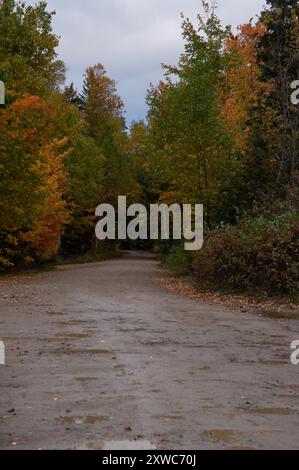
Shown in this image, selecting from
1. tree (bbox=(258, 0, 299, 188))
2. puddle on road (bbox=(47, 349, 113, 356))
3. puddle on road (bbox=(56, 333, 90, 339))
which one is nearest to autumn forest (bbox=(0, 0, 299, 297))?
tree (bbox=(258, 0, 299, 188))

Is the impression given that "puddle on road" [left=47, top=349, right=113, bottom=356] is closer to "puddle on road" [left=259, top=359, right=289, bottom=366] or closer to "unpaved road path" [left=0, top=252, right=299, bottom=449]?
"unpaved road path" [left=0, top=252, right=299, bottom=449]

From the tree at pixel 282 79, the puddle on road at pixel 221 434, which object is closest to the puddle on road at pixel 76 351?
the puddle on road at pixel 221 434

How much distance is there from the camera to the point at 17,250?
1320 inches

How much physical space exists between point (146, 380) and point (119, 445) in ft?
8.62

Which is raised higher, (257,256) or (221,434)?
(257,256)

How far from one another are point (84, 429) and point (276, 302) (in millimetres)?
11715

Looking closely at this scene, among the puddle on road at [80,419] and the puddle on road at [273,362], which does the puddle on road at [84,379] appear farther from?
the puddle on road at [273,362]

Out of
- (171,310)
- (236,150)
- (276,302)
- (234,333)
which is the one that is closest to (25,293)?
(171,310)

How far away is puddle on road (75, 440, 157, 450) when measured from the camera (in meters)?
5.30

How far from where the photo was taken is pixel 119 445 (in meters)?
5.39

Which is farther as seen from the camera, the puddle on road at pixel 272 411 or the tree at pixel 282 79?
the tree at pixel 282 79

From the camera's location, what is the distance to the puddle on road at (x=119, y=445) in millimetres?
5305

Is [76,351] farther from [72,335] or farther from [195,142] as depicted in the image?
[195,142]

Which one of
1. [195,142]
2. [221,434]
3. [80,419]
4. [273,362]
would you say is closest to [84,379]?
[80,419]
